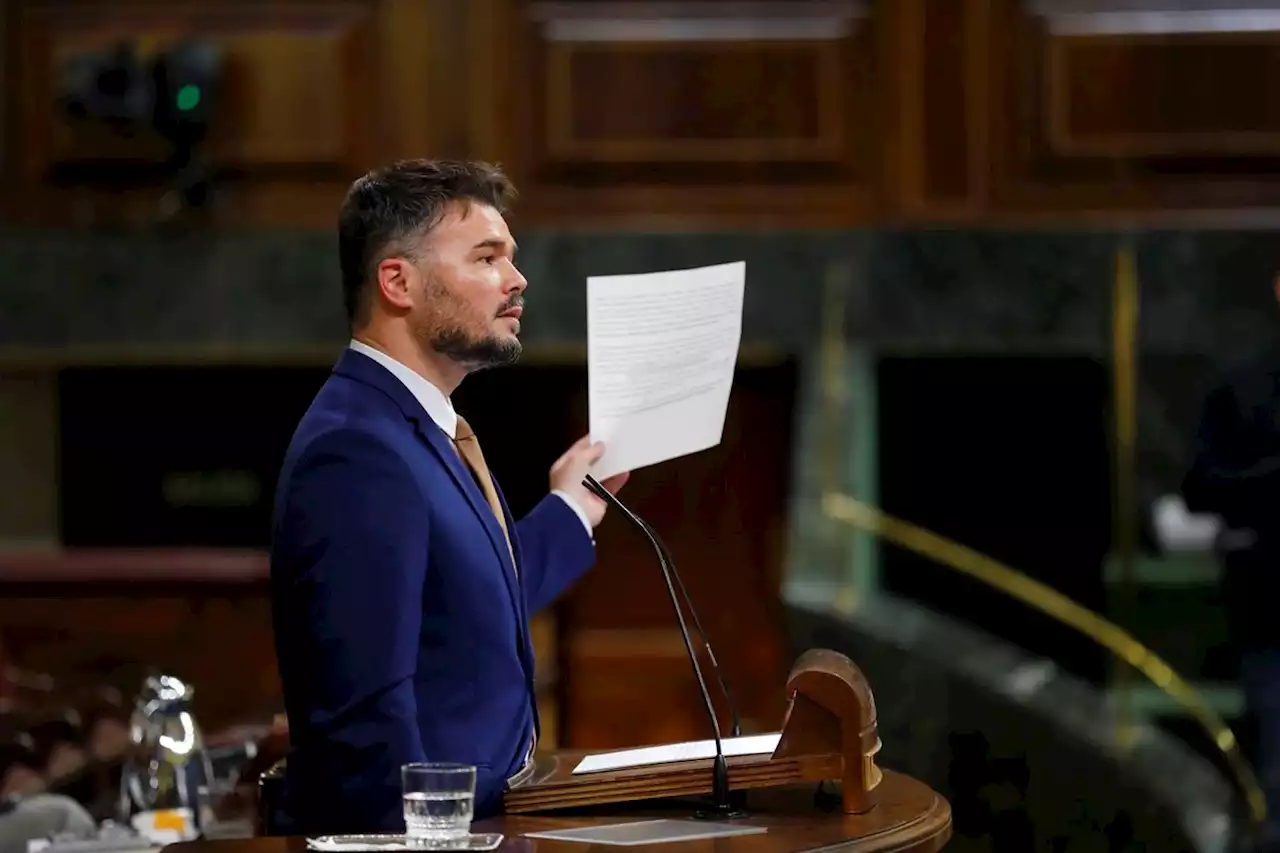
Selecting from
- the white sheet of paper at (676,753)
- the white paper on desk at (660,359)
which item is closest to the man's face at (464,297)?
the white paper on desk at (660,359)

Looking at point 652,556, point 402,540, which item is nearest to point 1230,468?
point 652,556

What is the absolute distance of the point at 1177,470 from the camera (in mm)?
4750

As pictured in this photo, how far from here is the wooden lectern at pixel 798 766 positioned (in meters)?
1.75

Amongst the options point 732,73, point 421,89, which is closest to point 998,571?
point 732,73

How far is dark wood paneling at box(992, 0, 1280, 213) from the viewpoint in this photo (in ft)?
15.5

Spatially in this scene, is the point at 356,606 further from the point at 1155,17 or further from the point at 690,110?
the point at 1155,17

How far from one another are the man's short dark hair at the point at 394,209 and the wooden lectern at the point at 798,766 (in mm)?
553

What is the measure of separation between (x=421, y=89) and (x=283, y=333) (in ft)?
2.37

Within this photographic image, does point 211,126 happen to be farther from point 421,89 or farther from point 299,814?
point 299,814

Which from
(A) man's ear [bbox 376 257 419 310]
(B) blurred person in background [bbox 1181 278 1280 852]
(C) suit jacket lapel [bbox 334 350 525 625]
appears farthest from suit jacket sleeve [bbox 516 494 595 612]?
(B) blurred person in background [bbox 1181 278 1280 852]

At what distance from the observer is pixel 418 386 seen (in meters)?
1.95

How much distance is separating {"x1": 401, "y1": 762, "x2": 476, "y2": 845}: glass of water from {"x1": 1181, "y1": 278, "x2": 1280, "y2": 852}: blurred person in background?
2.49 metres

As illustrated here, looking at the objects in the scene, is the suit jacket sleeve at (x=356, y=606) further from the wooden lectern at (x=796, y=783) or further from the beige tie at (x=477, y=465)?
the beige tie at (x=477, y=465)

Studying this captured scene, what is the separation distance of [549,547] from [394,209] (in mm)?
457
